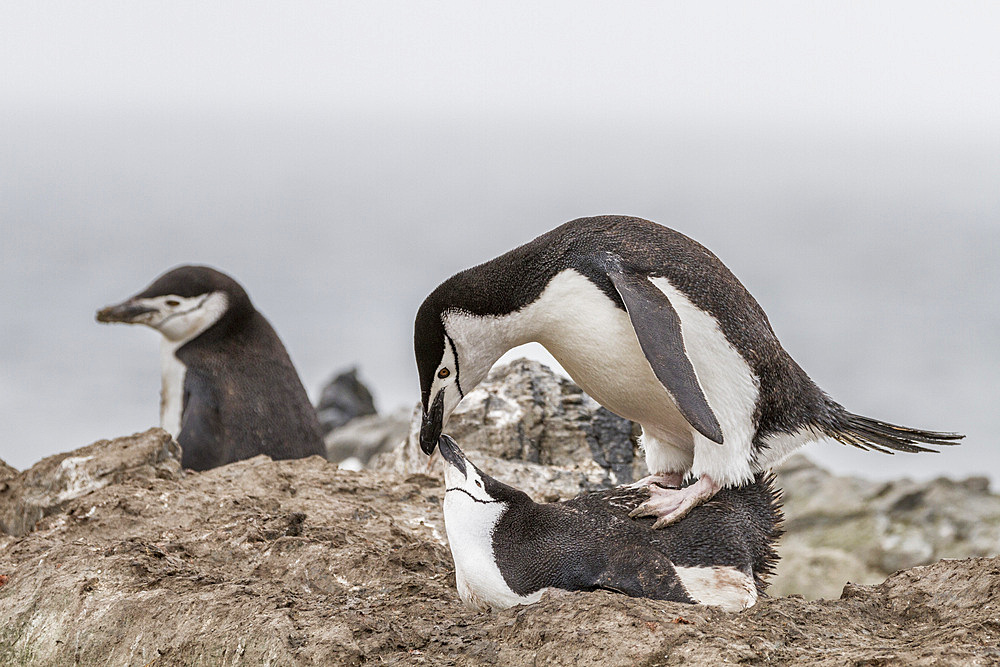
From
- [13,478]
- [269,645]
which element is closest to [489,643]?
[269,645]

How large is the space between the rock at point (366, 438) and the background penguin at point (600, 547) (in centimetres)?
675

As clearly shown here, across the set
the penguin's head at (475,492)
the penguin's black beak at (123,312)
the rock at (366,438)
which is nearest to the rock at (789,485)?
the penguin's head at (475,492)

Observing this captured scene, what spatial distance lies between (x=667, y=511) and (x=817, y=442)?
601 mm

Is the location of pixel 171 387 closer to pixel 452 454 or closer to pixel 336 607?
pixel 452 454

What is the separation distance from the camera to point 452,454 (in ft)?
10.2

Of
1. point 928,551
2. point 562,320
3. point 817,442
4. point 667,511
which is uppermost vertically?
point 562,320

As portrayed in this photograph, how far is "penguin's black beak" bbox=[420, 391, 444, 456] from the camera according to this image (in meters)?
3.32

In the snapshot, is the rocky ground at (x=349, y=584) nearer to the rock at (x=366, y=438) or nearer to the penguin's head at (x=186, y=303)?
→ the penguin's head at (x=186, y=303)

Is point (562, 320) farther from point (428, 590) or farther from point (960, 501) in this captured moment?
point (960, 501)

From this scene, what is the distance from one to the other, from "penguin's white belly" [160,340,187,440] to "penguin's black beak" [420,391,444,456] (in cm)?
288

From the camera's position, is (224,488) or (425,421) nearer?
(425,421)

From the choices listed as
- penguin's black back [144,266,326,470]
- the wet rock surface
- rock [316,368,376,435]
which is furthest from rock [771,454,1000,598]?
rock [316,368,376,435]

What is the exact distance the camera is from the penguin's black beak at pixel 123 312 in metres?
5.86

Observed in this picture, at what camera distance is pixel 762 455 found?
10.1 feet
